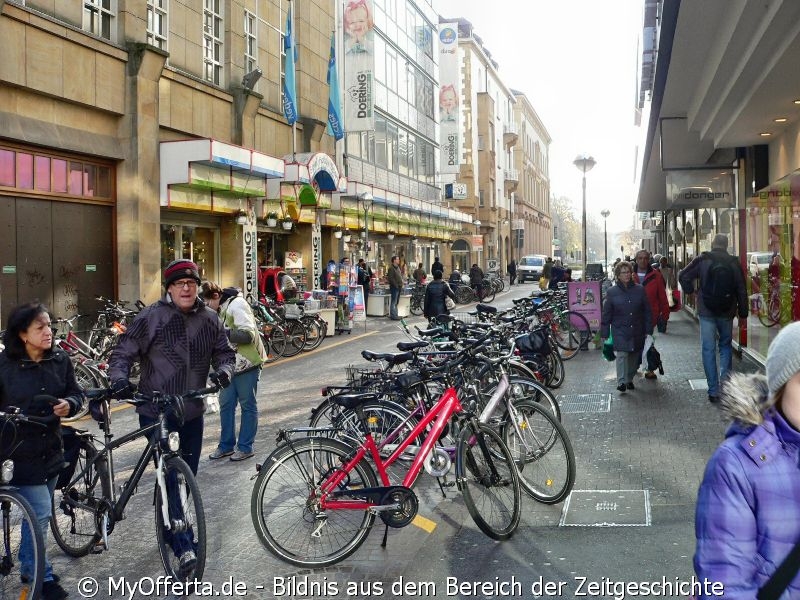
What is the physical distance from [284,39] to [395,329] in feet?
32.4

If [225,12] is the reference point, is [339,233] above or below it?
below

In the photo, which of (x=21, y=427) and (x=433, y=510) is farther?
(x=433, y=510)

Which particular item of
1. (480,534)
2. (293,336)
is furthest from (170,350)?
(293,336)

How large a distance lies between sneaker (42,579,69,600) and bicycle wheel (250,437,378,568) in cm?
104

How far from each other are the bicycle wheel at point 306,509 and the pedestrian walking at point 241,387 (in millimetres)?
2814

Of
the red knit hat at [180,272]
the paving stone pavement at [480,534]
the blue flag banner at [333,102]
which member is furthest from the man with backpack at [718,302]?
the blue flag banner at [333,102]

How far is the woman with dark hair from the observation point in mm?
4402

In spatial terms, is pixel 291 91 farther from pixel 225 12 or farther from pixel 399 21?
pixel 399 21

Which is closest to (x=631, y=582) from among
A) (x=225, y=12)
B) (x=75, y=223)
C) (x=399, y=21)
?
(x=75, y=223)

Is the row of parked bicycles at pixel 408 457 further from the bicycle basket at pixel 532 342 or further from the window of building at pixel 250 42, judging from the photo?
the window of building at pixel 250 42

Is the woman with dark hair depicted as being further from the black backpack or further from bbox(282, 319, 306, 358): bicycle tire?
bbox(282, 319, 306, 358): bicycle tire

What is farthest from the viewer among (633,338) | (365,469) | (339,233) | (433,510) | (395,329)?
(339,233)

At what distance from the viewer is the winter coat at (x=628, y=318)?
10820 millimetres

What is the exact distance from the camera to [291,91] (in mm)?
24938
